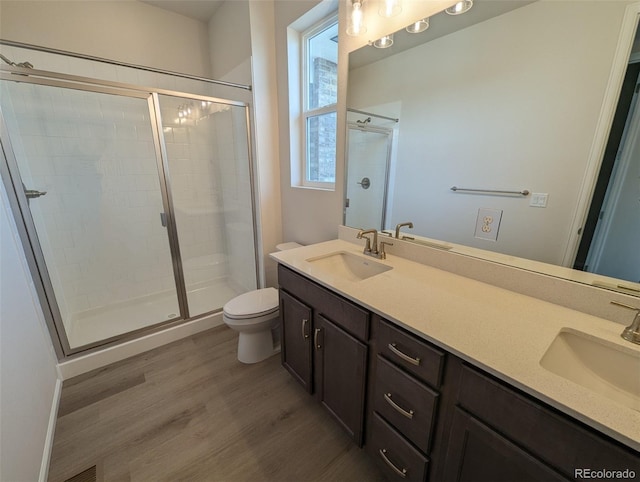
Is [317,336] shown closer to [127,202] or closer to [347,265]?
[347,265]

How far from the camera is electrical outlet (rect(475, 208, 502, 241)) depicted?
1.16 m

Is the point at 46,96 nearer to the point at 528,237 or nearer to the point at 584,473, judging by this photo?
the point at 528,237

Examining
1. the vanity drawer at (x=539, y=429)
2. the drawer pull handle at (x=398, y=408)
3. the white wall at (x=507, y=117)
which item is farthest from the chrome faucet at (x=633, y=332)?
the drawer pull handle at (x=398, y=408)

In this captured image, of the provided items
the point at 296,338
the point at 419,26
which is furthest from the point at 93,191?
the point at 419,26

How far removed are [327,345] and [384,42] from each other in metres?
1.68

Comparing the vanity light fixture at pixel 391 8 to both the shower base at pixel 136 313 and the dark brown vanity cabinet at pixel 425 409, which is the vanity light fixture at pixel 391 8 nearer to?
the dark brown vanity cabinet at pixel 425 409

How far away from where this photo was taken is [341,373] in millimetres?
1236

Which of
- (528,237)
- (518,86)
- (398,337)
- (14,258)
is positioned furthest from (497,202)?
(14,258)

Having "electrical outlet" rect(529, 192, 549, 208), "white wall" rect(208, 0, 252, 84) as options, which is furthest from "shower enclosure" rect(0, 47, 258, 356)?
"electrical outlet" rect(529, 192, 549, 208)

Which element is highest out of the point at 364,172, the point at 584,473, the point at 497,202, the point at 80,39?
the point at 80,39

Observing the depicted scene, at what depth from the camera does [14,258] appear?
4.38 feet

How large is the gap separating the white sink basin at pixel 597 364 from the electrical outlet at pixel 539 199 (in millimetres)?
480

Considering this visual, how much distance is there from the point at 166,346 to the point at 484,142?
8.43 ft

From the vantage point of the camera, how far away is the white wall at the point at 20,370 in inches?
38.5
